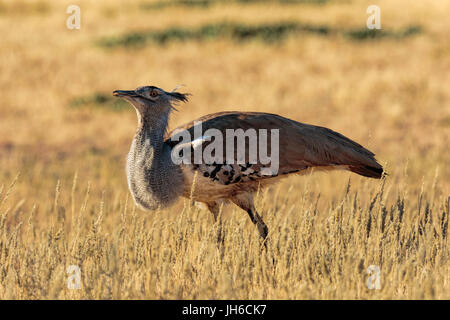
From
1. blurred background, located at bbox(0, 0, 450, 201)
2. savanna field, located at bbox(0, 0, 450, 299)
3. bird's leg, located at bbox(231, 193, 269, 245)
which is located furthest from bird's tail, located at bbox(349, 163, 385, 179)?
blurred background, located at bbox(0, 0, 450, 201)

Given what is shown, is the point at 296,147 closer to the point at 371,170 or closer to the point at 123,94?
the point at 371,170

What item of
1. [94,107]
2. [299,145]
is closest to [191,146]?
[299,145]

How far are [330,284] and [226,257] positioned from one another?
2.30 feet

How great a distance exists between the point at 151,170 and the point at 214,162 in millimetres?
476

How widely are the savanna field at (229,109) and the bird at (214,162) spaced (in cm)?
17

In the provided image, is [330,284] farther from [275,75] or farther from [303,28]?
[303,28]

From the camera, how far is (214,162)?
5348 millimetres

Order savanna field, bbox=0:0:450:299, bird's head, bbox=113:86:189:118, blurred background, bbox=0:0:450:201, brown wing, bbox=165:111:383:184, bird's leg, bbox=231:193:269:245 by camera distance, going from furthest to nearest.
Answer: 1. blurred background, bbox=0:0:450:201
2. bird's leg, bbox=231:193:269:245
3. brown wing, bbox=165:111:383:184
4. bird's head, bbox=113:86:189:118
5. savanna field, bbox=0:0:450:299

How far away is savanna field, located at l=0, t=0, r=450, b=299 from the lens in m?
4.52

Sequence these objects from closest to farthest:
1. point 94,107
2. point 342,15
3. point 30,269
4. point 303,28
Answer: point 30,269 → point 94,107 → point 303,28 → point 342,15

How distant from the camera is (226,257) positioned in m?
4.70

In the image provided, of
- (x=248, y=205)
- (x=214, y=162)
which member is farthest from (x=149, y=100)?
(x=248, y=205)

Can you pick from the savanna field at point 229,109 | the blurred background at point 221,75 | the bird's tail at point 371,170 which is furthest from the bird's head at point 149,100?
the blurred background at point 221,75

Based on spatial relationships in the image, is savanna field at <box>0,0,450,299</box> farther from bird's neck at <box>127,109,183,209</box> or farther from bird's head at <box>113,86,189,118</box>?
bird's head at <box>113,86,189,118</box>
